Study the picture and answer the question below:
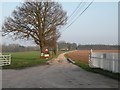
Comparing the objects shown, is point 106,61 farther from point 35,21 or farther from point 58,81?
point 35,21

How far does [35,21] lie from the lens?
5103 centimetres

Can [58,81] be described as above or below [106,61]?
below

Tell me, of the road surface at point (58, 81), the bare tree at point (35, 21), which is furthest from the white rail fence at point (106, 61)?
the bare tree at point (35, 21)

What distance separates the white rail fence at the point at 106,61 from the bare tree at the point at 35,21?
23.9 metres

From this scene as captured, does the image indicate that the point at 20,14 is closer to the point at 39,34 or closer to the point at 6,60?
the point at 39,34

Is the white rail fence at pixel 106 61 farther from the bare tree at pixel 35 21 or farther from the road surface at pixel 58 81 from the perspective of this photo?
the bare tree at pixel 35 21

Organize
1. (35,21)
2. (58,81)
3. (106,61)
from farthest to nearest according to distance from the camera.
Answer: (35,21) → (106,61) → (58,81)

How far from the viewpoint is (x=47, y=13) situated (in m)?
52.7

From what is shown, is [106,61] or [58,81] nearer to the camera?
[58,81]

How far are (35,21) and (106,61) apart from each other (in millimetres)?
29469

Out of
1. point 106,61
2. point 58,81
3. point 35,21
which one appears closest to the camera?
point 58,81

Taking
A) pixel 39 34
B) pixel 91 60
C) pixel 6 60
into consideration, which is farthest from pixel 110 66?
pixel 39 34

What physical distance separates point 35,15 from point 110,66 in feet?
102

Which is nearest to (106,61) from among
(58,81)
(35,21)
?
(58,81)
